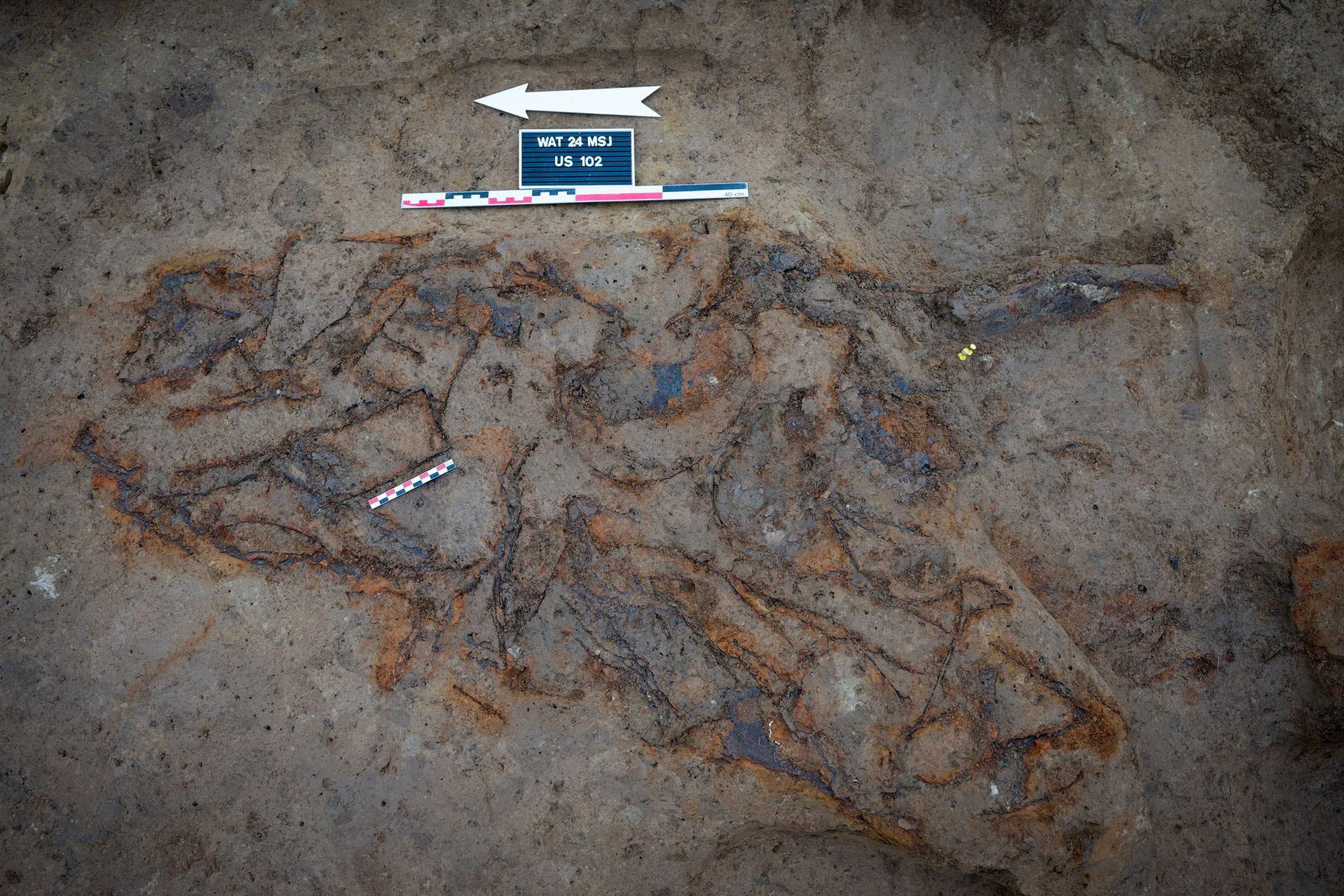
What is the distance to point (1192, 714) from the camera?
3336mm

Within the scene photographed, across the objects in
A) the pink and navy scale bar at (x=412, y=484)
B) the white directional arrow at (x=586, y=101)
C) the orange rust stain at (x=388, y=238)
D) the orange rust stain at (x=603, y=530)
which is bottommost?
the orange rust stain at (x=603, y=530)

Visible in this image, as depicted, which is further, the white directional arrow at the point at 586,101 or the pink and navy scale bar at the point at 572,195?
the white directional arrow at the point at 586,101

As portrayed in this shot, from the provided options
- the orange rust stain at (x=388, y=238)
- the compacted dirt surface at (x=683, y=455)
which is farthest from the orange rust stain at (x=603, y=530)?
the orange rust stain at (x=388, y=238)

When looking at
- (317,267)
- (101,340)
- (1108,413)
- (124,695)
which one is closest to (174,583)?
(124,695)

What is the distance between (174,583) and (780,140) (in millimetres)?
3003

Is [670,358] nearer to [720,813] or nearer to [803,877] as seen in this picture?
[720,813]

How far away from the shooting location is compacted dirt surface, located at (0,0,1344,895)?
311 cm

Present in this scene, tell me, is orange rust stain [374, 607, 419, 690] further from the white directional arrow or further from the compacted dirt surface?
the white directional arrow

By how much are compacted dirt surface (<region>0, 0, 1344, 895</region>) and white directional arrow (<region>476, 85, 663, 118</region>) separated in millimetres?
67

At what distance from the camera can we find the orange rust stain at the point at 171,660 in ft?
10.4

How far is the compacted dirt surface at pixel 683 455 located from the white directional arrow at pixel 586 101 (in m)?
0.07

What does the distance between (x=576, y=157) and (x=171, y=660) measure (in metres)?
2.54

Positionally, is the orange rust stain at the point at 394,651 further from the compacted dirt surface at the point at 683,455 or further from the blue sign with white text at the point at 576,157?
the blue sign with white text at the point at 576,157

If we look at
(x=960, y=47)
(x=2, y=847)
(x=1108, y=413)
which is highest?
(x=960, y=47)
